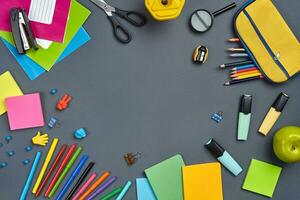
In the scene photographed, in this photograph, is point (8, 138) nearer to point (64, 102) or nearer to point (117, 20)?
point (64, 102)

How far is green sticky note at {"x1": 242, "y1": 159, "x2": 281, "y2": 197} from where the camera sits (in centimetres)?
108

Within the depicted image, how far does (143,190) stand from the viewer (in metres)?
1.05

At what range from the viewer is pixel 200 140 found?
1.07 meters

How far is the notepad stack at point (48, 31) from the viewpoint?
3.38 feet

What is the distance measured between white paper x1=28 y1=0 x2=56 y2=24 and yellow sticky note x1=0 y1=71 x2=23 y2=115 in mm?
137

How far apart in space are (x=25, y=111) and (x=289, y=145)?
0.59 meters

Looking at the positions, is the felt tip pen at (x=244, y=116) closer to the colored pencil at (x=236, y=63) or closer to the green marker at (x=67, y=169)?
the colored pencil at (x=236, y=63)

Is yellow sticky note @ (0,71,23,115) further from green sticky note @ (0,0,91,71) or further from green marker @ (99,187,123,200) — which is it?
green marker @ (99,187,123,200)

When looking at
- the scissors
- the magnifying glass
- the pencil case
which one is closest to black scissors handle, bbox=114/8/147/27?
the scissors

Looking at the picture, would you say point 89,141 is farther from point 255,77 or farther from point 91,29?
point 255,77

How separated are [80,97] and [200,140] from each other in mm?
290

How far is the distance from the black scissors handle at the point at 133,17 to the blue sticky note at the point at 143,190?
354 millimetres

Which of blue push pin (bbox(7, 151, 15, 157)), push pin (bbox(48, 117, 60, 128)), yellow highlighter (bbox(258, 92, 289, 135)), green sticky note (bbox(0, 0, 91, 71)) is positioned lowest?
yellow highlighter (bbox(258, 92, 289, 135))

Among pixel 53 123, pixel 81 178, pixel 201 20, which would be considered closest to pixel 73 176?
pixel 81 178
